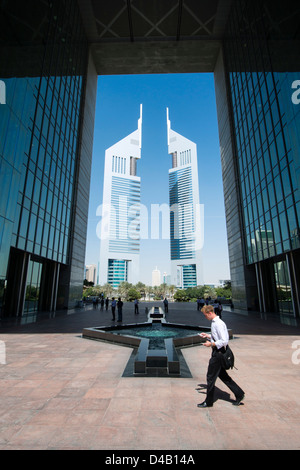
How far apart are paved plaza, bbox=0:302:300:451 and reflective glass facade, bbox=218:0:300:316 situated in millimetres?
17878

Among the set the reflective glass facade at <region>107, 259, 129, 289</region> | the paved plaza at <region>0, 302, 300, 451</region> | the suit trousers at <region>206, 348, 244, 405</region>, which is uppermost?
the reflective glass facade at <region>107, 259, 129, 289</region>

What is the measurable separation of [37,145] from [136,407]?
26.3 m

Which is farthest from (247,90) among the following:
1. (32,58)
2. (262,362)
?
(262,362)

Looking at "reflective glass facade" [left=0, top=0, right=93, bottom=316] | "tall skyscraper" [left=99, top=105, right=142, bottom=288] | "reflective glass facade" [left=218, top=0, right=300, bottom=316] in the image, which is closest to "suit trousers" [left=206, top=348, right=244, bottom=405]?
"reflective glass facade" [left=0, top=0, right=93, bottom=316]

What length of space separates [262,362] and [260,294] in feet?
80.7

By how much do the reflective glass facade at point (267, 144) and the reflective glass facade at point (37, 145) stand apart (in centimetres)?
2354

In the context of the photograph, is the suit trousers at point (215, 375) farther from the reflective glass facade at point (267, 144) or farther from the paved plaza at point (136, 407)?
the reflective glass facade at point (267, 144)

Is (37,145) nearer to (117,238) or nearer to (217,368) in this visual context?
(217,368)

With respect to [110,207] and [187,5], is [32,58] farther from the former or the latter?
[110,207]

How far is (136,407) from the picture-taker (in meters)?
4.33

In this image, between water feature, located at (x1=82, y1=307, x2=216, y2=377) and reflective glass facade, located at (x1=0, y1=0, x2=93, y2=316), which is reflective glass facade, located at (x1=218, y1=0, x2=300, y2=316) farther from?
reflective glass facade, located at (x1=0, y1=0, x2=93, y2=316)

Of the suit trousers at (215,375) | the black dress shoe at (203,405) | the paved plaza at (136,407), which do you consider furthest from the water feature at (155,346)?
the suit trousers at (215,375)

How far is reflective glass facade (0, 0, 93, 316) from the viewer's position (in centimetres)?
1934

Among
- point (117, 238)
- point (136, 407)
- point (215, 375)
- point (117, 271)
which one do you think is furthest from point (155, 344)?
point (117, 238)
